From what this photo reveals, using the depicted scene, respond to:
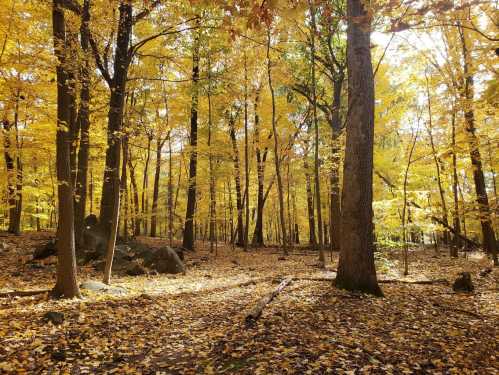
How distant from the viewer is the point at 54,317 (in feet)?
18.9

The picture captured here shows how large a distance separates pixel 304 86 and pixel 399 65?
4519 millimetres

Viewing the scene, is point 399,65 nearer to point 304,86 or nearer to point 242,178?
point 304,86

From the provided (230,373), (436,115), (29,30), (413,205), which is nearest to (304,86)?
(436,115)

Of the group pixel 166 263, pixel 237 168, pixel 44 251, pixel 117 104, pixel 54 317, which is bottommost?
pixel 54 317

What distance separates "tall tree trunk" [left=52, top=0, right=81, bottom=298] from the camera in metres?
6.70

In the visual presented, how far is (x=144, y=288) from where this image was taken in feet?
29.5

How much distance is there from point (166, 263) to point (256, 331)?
23.0ft

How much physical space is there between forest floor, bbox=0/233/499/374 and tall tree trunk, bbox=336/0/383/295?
52 centimetres

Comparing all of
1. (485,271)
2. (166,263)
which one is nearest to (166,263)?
(166,263)

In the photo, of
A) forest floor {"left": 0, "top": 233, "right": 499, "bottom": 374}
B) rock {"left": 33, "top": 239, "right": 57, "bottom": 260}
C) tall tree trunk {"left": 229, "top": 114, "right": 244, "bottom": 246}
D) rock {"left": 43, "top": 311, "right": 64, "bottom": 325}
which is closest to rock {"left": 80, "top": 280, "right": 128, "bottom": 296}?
forest floor {"left": 0, "top": 233, "right": 499, "bottom": 374}

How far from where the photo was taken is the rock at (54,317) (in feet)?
18.7

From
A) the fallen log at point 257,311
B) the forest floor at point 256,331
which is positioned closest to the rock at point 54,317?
the forest floor at point 256,331

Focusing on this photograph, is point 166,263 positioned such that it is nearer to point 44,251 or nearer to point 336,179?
point 44,251

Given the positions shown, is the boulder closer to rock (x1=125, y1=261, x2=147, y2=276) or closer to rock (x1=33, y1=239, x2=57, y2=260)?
rock (x1=125, y1=261, x2=147, y2=276)
